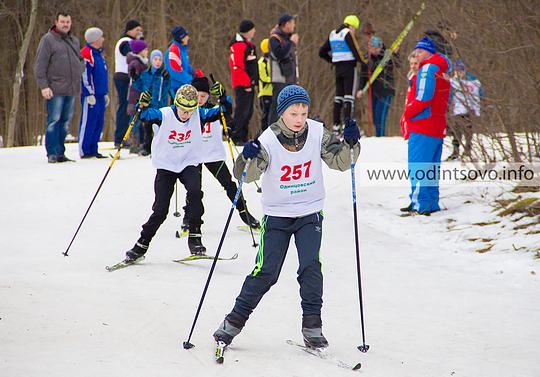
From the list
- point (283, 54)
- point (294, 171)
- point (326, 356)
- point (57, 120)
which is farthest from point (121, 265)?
point (283, 54)

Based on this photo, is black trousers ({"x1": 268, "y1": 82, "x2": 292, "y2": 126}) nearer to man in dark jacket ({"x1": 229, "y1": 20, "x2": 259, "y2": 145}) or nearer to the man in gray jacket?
man in dark jacket ({"x1": 229, "y1": 20, "x2": 259, "y2": 145})

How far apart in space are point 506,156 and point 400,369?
4792mm

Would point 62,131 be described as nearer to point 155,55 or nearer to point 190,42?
point 155,55

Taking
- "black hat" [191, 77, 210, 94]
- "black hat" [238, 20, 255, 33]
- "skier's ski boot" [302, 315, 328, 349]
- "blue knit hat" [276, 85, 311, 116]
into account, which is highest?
"black hat" [238, 20, 255, 33]

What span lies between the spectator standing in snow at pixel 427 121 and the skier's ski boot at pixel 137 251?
3420 millimetres

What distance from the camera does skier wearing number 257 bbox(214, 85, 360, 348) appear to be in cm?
480

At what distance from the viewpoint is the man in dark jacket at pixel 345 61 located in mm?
13078

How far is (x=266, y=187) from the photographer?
492cm

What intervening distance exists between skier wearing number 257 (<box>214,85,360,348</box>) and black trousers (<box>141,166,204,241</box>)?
88.0 inches

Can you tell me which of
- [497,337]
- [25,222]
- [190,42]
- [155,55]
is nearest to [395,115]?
[190,42]

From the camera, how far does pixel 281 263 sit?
4.85 metres

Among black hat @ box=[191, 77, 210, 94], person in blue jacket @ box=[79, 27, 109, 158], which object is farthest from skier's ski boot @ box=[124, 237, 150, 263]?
person in blue jacket @ box=[79, 27, 109, 158]

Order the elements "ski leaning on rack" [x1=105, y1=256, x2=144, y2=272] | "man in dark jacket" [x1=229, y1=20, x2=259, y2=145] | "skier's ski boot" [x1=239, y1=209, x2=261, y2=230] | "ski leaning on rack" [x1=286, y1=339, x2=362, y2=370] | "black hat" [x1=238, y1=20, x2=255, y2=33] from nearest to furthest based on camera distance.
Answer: "ski leaning on rack" [x1=286, y1=339, x2=362, y2=370], "ski leaning on rack" [x1=105, y1=256, x2=144, y2=272], "skier's ski boot" [x1=239, y1=209, x2=261, y2=230], "black hat" [x1=238, y1=20, x2=255, y2=33], "man in dark jacket" [x1=229, y1=20, x2=259, y2=145]

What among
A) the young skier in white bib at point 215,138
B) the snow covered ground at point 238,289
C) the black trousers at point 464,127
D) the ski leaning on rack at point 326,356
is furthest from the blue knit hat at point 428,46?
the ski leaning on rack at point 326,356
